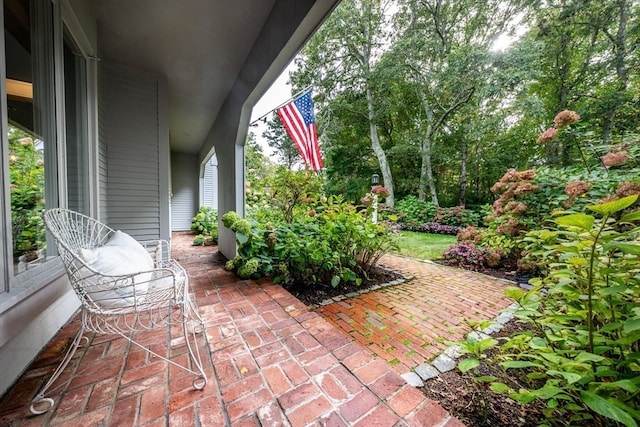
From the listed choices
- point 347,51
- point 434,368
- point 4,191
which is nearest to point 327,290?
point 434,368

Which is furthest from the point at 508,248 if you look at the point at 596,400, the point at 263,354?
the point at 263,354

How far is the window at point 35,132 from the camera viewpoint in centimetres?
120

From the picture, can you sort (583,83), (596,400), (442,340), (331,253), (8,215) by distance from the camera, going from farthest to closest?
(583,83) → (331,253) → (442,340) → (8,215) → (596,400)

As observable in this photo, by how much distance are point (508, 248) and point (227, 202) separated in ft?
14.9

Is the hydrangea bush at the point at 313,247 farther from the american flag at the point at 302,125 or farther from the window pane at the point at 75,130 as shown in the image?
the window pane at the point at 75,130

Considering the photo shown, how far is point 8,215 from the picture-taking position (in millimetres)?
1108

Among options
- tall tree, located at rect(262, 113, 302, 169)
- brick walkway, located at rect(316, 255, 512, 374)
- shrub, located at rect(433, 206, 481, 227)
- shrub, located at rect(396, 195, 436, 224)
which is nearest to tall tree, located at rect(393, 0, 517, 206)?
shrub, located at rect(396, 195, 436, 224)

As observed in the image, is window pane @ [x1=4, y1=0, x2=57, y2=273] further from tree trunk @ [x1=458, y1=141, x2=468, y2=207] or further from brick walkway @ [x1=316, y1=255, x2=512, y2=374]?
tree trunk @ [x1=458, y1=141, x2=468, y2=207]

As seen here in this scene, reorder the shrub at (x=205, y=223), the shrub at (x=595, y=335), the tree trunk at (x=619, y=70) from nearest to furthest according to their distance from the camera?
1. the shrub at (x=595, y=335)
2. the tree trunk at (x=619, y=70)
3. the shrub at (x=205, y=223)

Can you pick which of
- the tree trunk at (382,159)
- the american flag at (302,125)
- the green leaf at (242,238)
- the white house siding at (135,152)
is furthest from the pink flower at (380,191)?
the tree trunk at (382,159)

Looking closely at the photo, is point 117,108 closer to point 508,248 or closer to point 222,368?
point 222,368

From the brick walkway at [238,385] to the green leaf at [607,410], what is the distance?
1.58 ft

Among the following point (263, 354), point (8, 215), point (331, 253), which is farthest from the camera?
point (331, 253)

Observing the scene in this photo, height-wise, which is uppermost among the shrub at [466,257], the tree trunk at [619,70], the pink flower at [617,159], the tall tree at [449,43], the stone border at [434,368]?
the tall tree at [449,43]
